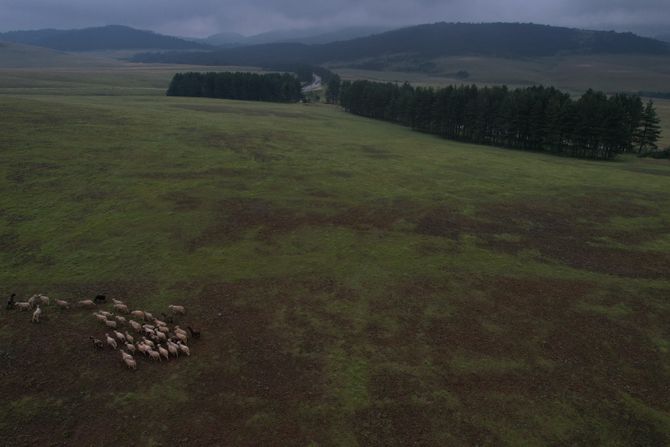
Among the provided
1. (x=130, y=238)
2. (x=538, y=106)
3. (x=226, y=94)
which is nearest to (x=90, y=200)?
(x=130, y=238)

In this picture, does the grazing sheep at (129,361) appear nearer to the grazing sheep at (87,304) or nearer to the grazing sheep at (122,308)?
the grazing sheep at (122,308)

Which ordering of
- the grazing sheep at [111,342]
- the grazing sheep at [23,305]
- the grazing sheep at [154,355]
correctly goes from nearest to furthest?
the grazing sheep at [154,355], the grazing sheep at [111,342], the grazing sheep at [23,305]

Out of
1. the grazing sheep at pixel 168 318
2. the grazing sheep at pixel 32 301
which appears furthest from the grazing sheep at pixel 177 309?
the grazing sheep at pixel 32 301

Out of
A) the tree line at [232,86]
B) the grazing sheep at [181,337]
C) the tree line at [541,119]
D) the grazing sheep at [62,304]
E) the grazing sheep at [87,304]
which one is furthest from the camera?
the tree line at [232,86]

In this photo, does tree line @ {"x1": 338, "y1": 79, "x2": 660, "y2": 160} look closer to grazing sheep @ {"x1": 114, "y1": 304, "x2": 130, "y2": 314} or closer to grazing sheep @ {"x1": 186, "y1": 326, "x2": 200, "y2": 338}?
grazing sheep @ {"x1": 186, "y1": 326, "x2": 200, "y2": 338}

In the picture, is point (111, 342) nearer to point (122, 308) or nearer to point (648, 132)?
point (122, 308)
